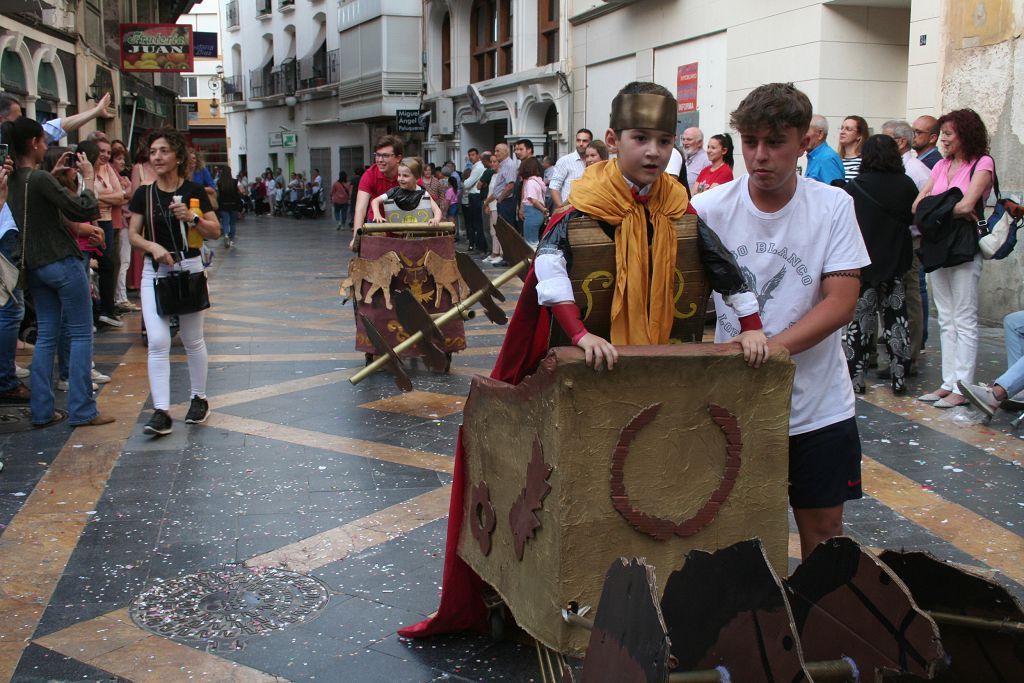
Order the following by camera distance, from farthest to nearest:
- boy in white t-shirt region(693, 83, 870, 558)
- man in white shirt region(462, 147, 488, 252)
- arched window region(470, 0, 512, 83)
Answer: arched window region(470, 0, 512, 83)
man in white shirt region(462, 147, 488, 252)
boy in white t-shirt region(693, 83, 870, 558)

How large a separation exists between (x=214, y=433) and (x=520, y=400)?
4.16m

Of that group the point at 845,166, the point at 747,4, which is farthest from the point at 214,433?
the point at 747,4

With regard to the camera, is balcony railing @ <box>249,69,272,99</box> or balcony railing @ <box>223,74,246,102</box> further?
balcony railing @ <box>223,74,246,102</box>

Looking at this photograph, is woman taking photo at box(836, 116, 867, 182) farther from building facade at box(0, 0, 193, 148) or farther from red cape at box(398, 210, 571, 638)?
building facade at box(0, 0, 193, 148)

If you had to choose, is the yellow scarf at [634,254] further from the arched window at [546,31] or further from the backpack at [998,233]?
the arched window at [546,31]

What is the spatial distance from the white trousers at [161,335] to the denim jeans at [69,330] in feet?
1.39

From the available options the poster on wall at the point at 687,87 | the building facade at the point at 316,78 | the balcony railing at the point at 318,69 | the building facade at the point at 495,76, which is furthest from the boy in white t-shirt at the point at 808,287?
the balcony railing at the point at 318,69

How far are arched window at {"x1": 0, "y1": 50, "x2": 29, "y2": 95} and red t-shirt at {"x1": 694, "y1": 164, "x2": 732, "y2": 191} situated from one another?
11.3 metres

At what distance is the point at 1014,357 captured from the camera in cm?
681

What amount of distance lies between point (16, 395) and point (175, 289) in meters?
1.75

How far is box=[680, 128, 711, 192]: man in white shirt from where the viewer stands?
10.7 meters

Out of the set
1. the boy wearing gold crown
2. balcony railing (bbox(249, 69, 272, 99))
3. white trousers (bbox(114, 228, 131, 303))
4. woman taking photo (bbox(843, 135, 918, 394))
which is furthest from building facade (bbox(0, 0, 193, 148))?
balcony railing (bbox(249, 69, 272, 99))

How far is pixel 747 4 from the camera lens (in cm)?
1557

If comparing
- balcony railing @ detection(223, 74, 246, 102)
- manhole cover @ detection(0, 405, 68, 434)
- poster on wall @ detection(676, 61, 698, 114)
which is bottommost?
manhole cover @ detection(0, 405, 68, 434)
